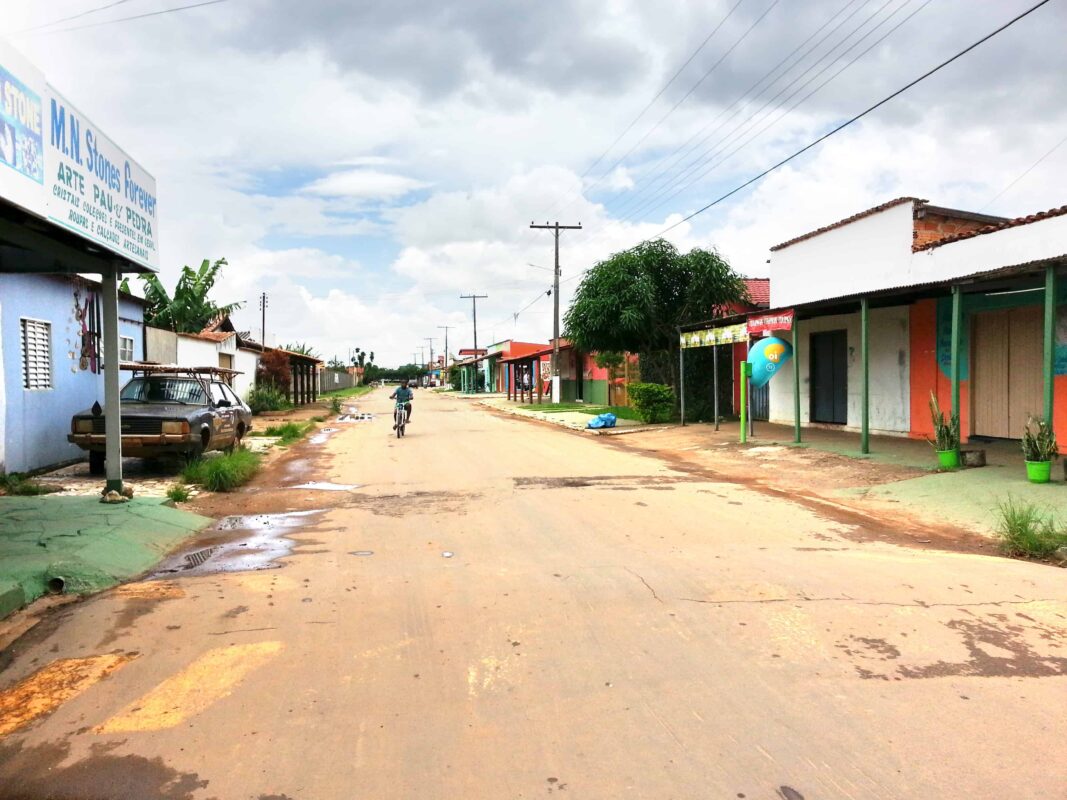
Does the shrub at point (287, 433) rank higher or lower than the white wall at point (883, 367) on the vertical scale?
lower

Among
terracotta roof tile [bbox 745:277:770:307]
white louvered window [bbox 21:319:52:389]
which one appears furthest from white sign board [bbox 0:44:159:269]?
terracotta roof tile [bbox 745:277:770:307]

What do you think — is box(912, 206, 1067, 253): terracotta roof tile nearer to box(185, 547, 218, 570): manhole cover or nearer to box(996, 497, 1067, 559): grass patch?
box(996, 497, 1067, 559): grass patch

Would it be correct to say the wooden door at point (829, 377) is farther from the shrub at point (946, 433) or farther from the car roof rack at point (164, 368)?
the car roof rack at point (164, 368)

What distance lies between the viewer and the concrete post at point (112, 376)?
8.53m

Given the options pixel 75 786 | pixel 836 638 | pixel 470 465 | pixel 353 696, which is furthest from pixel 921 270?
pixel 75 786

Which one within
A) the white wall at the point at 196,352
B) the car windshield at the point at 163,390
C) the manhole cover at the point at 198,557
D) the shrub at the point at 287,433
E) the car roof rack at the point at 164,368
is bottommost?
the manhole cover at the point at 198,557

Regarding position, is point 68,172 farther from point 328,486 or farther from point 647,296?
point 647,296

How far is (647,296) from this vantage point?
77.6 feet

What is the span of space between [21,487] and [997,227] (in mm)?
15058

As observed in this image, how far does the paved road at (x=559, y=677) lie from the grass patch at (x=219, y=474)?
4172 millimetres

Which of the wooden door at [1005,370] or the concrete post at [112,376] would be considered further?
the wooden door at [1005,370]

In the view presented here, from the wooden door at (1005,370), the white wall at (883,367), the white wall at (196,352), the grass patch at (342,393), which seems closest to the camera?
the wooden door at (1005,370)

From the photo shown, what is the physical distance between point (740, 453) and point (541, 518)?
7920 mm

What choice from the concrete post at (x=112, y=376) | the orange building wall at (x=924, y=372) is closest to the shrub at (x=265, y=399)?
the concrete post at (x=112, y=376)
